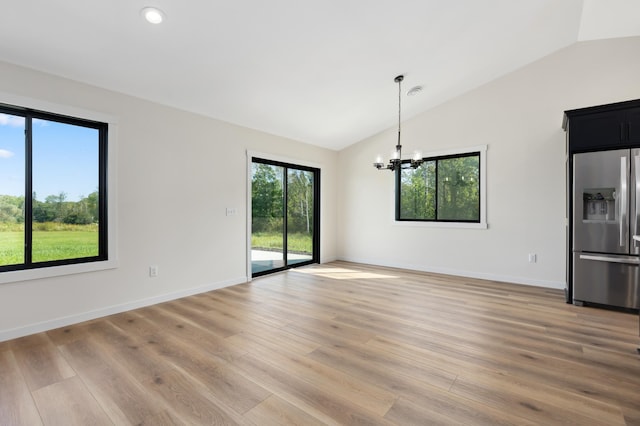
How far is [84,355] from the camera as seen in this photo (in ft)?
7.95

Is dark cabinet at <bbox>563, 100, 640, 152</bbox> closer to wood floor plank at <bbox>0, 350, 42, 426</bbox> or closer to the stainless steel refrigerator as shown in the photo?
A: the stainless steel refrigerator

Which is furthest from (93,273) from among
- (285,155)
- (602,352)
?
(602,352)

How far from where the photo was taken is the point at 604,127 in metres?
3.50

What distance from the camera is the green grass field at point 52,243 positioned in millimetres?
2797

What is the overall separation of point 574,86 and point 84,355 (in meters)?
6.55

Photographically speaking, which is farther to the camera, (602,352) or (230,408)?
(602,352)

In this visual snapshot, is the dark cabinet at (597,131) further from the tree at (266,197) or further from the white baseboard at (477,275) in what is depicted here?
the tree at (266,197)

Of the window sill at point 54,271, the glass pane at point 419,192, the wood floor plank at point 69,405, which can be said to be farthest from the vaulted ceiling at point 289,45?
the wood floor plank at point 69,405

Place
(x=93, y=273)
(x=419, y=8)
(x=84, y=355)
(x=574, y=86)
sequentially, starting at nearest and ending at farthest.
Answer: (x=84, y=355) → (x=419, y=8) → (x=93, y=273) → (x=574, y=86)

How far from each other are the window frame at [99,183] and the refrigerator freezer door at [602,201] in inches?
216

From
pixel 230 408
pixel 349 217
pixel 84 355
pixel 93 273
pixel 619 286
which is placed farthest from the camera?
pixel 349 217

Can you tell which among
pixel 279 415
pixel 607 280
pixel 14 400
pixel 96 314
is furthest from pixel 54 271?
pixel 607 280

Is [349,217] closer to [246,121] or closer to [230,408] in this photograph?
[246,121]

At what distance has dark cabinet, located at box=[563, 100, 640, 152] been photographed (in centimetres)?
336
